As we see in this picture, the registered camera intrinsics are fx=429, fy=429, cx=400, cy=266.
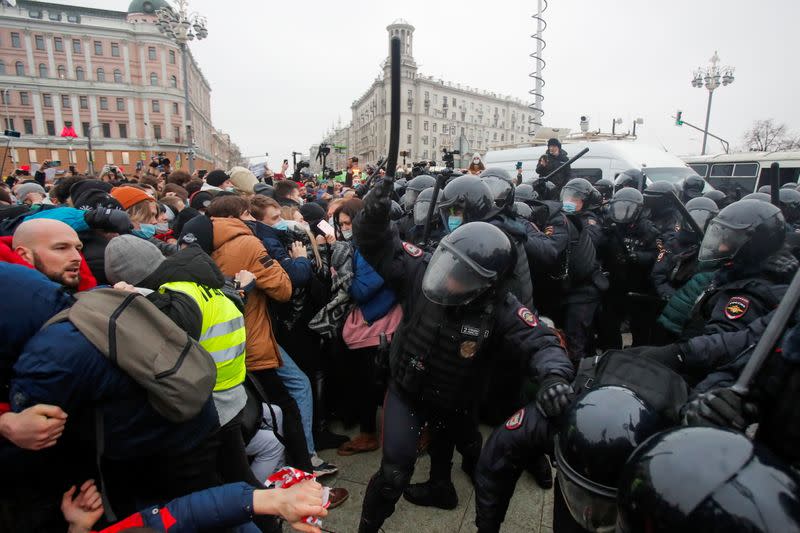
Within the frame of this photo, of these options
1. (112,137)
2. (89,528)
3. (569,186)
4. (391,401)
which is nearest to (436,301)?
(391,401)

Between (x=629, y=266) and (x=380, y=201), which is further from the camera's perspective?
(x=629, y=266)

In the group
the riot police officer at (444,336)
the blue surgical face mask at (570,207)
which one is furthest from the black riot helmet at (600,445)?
the blue surgical face mask at (570,207)

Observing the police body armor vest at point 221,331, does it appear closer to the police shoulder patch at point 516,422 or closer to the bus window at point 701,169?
the police shoulder patch at point 516,422

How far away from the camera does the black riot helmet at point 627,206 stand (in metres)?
4.93

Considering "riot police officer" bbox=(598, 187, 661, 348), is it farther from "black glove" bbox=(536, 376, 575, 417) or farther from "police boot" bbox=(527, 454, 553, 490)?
"black glove" bbox=(536, 376, 575, 417)

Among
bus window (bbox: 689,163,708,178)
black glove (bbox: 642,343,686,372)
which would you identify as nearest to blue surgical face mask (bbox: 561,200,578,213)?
black glove (bbox: 642,343,686,372)

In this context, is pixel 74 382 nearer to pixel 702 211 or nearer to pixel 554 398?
pixel 554 398

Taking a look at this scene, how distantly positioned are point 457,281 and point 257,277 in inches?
59.3

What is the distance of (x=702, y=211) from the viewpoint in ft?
14.2

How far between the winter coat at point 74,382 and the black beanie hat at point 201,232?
127 cm

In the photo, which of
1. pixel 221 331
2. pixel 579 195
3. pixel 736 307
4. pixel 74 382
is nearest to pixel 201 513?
pixel 74 382

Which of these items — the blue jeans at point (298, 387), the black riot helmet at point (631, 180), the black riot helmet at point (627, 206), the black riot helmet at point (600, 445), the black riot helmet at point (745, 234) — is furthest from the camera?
the black riot helmet at point (631, 180)

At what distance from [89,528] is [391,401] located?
150 centimetres

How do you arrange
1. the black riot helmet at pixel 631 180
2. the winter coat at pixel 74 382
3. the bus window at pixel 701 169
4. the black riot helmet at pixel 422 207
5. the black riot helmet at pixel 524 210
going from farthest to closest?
the bus window at pixel 701 169
the black riot helmet at pixel 631 180
the black riot helmet at pixel 524 210
the black riot helmet at pixel 422 207
the winter coat at pixel 74 382
